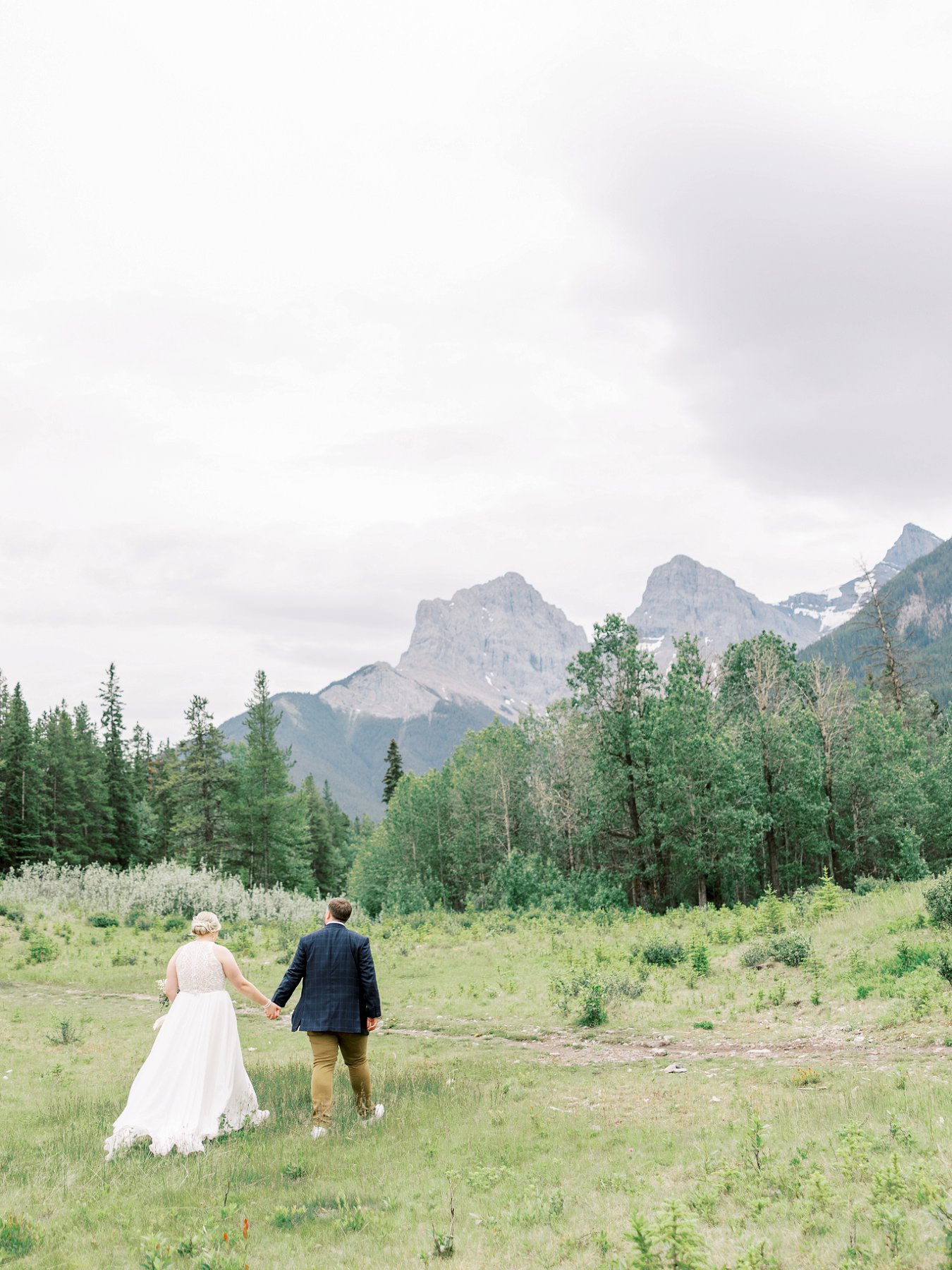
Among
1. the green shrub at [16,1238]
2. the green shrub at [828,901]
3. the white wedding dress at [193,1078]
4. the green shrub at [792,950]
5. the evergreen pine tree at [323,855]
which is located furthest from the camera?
the evergreen pine tree at [323,855]

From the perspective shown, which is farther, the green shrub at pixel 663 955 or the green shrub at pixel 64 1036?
the green shrub at pixel 663 955

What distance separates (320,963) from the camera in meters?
9.34

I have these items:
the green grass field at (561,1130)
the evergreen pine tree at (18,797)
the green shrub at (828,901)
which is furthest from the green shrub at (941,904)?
the evergreen pine tree at (18,797)

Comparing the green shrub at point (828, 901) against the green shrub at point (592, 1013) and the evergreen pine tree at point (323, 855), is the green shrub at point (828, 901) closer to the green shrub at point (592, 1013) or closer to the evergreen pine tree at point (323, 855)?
the green shrub at point (592, 1013)

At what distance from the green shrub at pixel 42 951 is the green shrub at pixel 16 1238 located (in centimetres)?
2271

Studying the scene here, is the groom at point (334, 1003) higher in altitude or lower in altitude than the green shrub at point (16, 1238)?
higher

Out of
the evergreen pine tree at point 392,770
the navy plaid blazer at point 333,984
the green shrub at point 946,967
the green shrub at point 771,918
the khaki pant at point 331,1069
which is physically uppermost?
the evergreen pine tree at point 392,770

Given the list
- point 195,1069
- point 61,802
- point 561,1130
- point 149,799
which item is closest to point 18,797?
A: point 61,802

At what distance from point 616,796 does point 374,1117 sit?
32.6 m

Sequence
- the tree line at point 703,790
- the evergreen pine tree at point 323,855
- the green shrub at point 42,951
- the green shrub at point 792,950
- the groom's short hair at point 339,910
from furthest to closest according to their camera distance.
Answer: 1. the evergreen pine tree at point 323,855
2. the tree line at point 703,790
3. the green shrub at point 42,951
4. the green shrub at point 792,950
5. the groom's short hair at point 339,910

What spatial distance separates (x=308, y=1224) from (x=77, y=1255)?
1599mm

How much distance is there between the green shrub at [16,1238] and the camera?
571 centimetres

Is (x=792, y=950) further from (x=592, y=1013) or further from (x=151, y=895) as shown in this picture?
(x=151, y=895)

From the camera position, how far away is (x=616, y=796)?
40.8m
